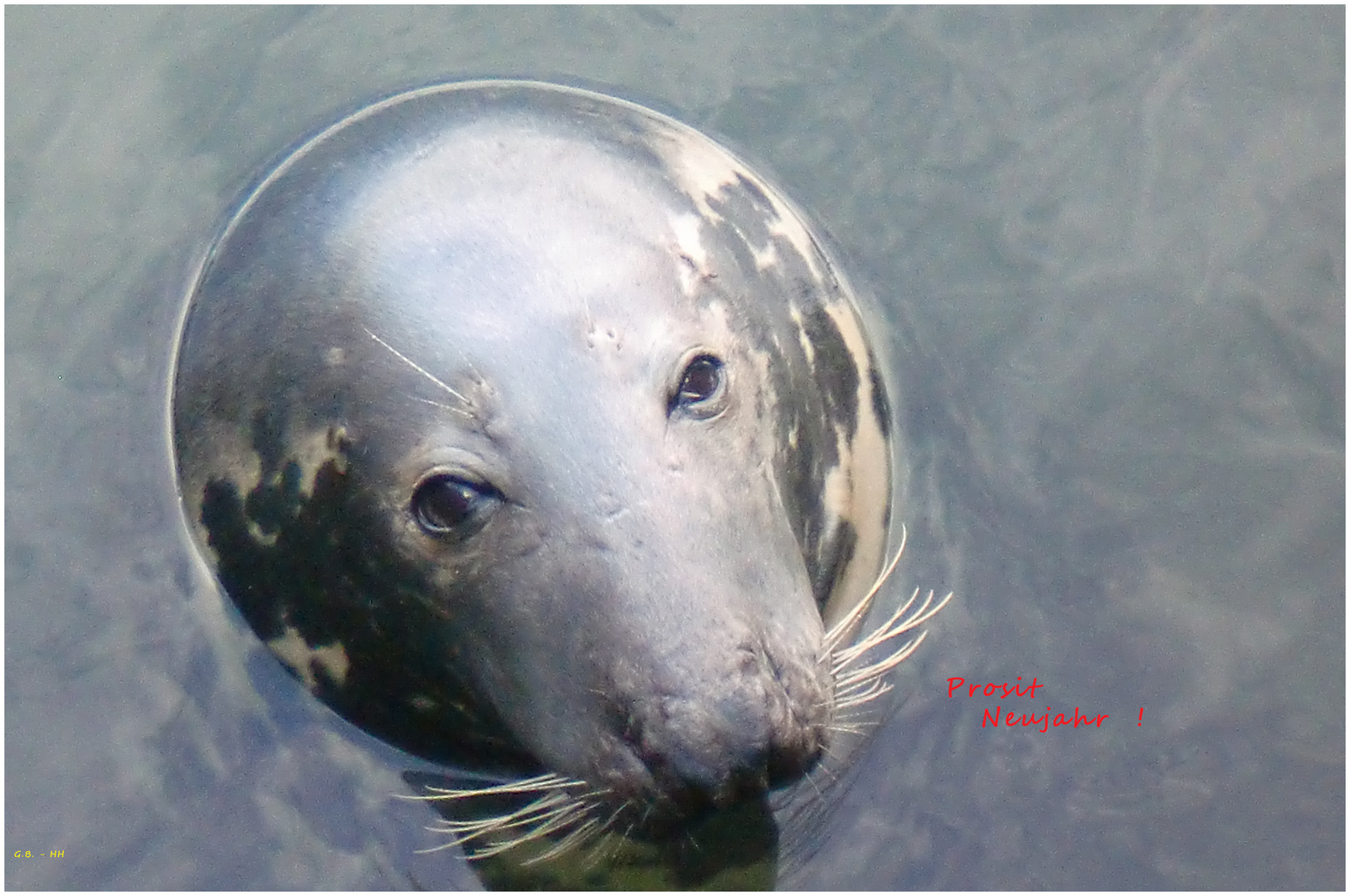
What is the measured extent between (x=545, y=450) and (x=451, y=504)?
0.25 meters

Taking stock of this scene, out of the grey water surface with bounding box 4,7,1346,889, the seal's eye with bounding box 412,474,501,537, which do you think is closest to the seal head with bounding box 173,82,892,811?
the seal's eye with bounding box 412,474,501,537

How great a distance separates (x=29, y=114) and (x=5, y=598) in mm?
1521

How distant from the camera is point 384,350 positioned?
322 centimetres

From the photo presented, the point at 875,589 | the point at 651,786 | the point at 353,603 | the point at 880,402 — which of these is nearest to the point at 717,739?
the point at 651,786

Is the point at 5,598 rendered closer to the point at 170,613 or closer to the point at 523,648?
the point at 170,613

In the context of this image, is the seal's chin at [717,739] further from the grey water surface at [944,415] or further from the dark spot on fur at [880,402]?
the dark spot on fur at [880,402]

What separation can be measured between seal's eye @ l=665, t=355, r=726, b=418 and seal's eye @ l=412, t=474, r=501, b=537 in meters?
0.41

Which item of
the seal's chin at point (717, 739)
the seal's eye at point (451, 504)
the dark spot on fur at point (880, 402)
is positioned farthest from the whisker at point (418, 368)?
the dark spot on fur at point (880, 402)

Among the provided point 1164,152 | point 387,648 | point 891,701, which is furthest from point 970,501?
point 387,648

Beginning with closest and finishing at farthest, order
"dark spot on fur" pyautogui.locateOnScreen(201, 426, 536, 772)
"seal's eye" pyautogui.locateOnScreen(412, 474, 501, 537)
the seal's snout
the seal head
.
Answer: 1. the seal's snout
2. the seal head
3. "seal's eye" pyautogui.locateOnScreen(412, 474, 501, 537)
4. "dark spot on fur" pyautogui.locateOnScreen(201, 426, 536, 772)

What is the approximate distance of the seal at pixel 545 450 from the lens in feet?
9.37

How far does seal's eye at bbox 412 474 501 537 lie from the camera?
2.96 m

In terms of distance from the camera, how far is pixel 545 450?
2.90m

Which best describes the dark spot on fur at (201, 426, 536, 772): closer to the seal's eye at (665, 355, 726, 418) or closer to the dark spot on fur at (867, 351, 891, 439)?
the seal's eye at (665, 355, 726, 418)
